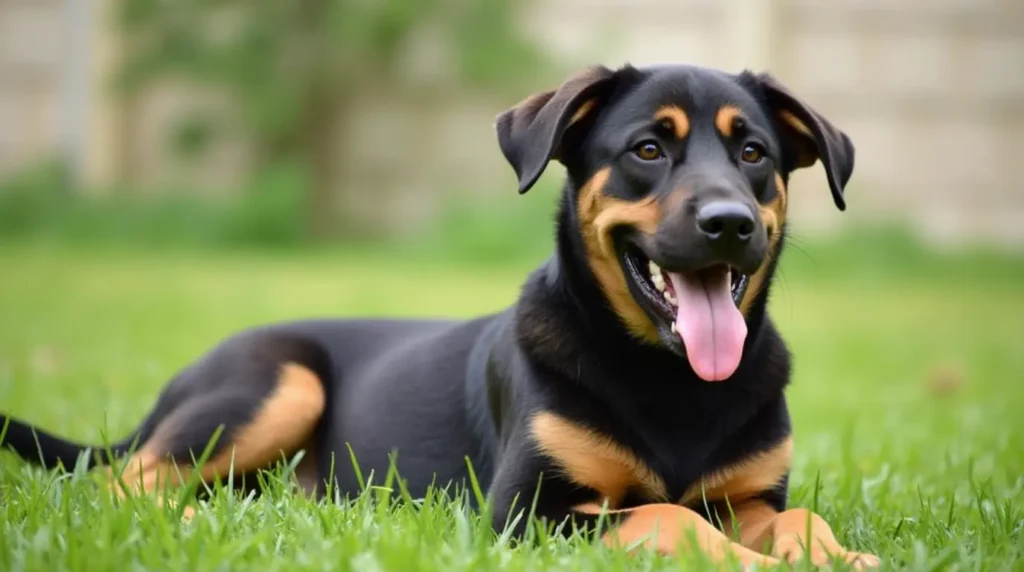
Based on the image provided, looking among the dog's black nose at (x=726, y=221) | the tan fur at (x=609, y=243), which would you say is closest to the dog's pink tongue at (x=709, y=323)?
the tan fur at (x=609, y=243)

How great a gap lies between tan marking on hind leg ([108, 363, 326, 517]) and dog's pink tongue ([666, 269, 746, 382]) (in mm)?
1379

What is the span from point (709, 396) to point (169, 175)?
1179cm

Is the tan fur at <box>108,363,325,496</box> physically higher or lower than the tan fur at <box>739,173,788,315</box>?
lower

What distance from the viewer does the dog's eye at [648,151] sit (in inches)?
129

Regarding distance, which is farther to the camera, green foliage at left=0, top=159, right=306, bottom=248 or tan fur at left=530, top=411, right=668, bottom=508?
green foliage at left=0, top=159, right=306, bottom=248

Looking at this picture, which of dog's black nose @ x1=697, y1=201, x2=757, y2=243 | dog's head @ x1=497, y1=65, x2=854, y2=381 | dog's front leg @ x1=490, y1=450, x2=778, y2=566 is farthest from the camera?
dog's head @ x1=497, y1=65, x2=854, y2=381

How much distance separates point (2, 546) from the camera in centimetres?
249

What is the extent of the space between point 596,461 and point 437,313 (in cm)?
585

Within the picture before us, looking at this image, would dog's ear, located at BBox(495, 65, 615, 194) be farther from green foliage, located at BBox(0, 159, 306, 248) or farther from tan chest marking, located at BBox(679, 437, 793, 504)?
green foliage, located at BBox(0, 159, 306, 248)

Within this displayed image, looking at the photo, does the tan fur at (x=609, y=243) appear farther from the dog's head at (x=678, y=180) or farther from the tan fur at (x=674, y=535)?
the tan fur at (x=674, y=535)

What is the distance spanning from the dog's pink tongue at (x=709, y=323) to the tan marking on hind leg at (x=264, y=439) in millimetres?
1379

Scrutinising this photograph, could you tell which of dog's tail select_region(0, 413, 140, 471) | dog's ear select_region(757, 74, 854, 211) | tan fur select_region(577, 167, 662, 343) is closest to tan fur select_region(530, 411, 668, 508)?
tan fur select_region(577, 167, 662, 343)

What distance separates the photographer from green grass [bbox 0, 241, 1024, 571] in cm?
256

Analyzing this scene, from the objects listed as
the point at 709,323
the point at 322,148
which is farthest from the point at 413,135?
the point at 709,323
